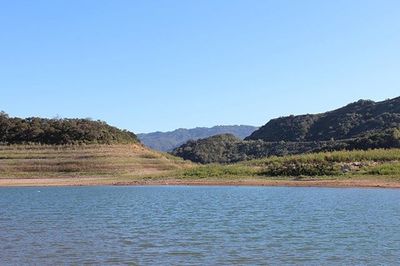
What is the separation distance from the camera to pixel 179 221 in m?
25.5

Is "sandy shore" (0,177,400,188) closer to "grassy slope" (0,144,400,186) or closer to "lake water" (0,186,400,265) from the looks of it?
"grassy slope" (0,144,400,186)

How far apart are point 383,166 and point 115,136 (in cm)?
5582

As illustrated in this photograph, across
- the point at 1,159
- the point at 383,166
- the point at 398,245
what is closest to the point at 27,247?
the point at 398,245

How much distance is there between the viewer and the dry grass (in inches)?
3081

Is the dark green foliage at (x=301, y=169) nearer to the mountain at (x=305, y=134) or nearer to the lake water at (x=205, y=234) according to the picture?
the lake water at (x=205, y=234)

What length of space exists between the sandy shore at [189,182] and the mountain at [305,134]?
70461mm

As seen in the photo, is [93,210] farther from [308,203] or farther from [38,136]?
[38,136]

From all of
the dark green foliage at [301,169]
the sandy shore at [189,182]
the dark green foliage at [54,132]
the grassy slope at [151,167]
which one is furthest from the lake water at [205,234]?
the dark green foliage at [54,132]

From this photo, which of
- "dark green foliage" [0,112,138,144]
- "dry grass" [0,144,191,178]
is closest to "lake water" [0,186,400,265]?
"dry grass" [0,144,191,178]

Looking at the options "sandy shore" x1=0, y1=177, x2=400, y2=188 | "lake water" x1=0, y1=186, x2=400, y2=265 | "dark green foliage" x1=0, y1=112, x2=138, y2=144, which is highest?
"dark green foliage" x1=0, y1=112, x2=138, y2=144

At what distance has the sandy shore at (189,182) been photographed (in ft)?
169

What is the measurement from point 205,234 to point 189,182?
135 ft

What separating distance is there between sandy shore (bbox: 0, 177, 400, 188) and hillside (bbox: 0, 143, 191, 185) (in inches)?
4.9

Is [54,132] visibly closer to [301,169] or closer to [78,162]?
[78,162]
